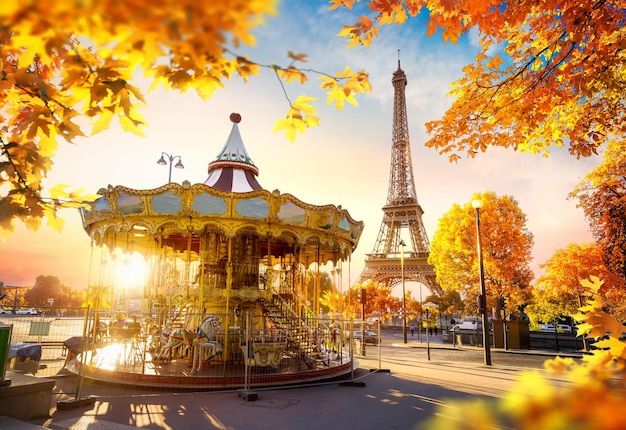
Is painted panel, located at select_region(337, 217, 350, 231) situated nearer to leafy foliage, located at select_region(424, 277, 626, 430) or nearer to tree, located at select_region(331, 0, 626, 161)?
tree, located at select_region(331, 0, 626, 161)

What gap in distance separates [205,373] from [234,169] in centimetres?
857

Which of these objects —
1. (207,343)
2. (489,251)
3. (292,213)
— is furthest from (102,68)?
(489,251)

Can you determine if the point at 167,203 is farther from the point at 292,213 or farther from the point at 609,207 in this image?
the point at 609,207

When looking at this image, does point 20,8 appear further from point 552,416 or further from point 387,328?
point 387,328

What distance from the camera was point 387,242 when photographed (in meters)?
55.6

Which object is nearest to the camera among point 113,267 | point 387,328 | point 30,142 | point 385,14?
point 30,142

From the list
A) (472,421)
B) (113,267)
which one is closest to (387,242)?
(113,267)

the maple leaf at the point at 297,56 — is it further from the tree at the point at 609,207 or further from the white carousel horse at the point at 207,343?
the tree at the point at 609,207

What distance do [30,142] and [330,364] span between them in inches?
421

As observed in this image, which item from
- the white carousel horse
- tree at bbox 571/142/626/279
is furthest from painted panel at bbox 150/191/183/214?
tree at bbox 571/142/626/279

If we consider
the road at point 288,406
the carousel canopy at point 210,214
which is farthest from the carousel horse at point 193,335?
the carousel canopy at point 210,214

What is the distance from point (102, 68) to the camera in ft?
7.44

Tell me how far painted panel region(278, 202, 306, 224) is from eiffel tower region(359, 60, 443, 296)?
35.2 m

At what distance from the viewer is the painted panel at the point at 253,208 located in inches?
494
